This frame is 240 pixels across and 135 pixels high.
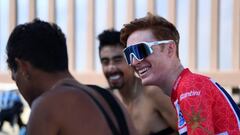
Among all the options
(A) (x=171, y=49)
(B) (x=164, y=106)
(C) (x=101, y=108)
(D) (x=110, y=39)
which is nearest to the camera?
(C) (x=101, y=108)

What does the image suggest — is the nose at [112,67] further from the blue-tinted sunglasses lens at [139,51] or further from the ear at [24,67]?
the ear at [24,67]

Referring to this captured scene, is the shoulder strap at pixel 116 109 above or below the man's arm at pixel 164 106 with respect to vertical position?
above

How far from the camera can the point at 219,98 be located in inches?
93.1

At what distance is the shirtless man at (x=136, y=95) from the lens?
4.02 metres

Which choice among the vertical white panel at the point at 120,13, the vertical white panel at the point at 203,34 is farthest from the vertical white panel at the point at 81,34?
→ the vertical white panel at the point at 203,34

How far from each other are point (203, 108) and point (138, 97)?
2042 mm

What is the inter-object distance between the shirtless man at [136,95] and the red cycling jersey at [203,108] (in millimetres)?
1556

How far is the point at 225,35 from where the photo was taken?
17.9ft

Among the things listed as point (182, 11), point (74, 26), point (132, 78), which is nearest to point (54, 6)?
point (74, 26)

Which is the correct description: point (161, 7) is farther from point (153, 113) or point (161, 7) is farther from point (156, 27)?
point (156, 27)

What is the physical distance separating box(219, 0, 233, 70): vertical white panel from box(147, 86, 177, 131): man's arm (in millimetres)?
1454

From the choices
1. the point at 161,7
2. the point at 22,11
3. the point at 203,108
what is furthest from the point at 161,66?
the point at 22,11

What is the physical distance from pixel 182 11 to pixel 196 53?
1.29 feet

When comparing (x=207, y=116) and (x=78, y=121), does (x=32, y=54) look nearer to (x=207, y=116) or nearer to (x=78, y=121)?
(x=78, y=121)
